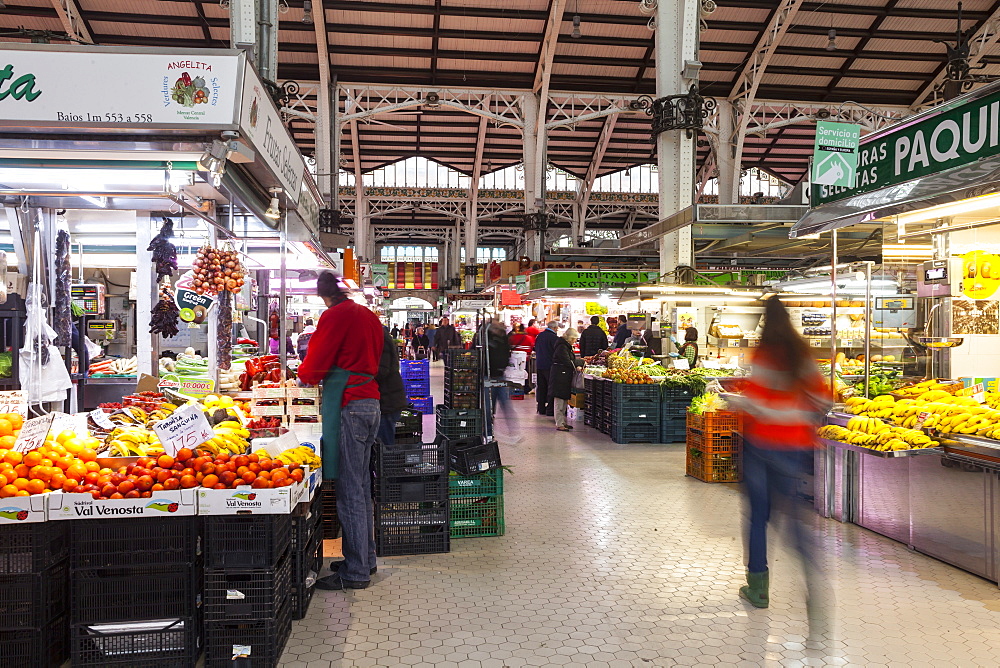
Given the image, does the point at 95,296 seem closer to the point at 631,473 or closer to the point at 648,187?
the point at 631,473

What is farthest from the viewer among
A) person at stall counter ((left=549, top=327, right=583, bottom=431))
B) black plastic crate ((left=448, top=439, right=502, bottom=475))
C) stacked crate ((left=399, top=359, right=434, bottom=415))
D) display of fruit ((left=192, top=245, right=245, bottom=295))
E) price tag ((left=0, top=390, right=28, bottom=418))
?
stacked crate ((left=399, top=359, right=434, bottom=415))

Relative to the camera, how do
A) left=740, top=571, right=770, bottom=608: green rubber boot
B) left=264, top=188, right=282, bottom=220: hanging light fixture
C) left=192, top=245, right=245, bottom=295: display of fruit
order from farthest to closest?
1. left=192, top=245, right=245, bottom=295: display of fruit
2. left=264, top=188, right=282, bottom=220: hanging light fixture
3. left=740, top=571, right=770, bottom=608: green rubber boot

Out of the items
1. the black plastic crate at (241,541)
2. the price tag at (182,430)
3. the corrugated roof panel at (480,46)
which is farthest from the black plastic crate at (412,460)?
the corrugated roof panel at (480,46)

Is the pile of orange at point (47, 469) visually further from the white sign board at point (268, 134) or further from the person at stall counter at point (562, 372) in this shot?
the person at stall counter at point (562, 372)

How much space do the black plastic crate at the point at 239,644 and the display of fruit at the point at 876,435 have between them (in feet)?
12.7

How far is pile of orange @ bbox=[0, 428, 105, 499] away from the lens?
3020mm

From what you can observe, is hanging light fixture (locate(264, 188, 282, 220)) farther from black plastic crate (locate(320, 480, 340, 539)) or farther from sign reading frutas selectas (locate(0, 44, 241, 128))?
black plastic crate (locate(320, 480, 340, 539))

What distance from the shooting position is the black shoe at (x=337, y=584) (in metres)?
4.06

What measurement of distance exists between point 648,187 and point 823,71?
39.7ft

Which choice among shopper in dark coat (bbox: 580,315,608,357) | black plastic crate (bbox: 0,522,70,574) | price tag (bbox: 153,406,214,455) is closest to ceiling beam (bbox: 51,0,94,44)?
shopper in dark coat (bbox: 580,315,608,357)

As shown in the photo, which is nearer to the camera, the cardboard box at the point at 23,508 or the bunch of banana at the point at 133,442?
the cardboard box at the point at 23,508

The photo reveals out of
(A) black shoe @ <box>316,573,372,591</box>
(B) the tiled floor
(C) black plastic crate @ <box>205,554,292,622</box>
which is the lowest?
(B) the tiled floor

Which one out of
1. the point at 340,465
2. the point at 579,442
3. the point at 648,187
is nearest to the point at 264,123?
the point at 340,465

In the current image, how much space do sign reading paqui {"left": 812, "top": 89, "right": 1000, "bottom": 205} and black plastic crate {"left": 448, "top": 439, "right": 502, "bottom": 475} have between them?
3572 millimetres
